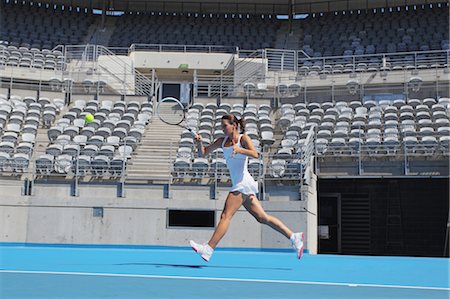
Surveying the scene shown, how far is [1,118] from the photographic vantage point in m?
18.3

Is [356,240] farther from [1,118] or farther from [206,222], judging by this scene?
[1,118]

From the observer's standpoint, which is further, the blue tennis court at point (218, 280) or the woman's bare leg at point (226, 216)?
the woman's bare leg at point (226, 216)

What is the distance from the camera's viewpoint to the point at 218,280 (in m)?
5.75

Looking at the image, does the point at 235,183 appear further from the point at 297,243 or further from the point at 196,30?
the point at 196,30

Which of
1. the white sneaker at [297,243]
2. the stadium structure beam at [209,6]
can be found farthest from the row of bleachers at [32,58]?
the white sneaker at [297,243]

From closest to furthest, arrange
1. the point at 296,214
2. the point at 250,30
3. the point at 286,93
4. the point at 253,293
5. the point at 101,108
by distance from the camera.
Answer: the point at 253,293 → the point at 296,214 → the point at 101,108 → the point at 286,93 → the point at 250,30

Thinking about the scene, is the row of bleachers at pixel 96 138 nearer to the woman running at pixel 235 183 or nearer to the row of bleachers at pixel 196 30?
the woman running at pixel 235 183

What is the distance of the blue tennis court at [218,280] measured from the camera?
4.75 meters

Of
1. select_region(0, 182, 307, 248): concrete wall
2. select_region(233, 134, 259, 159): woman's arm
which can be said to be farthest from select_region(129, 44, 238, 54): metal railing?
select_region(233, 134, 259, 159): woman's arm

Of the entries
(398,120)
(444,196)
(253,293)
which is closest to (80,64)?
(398,120)

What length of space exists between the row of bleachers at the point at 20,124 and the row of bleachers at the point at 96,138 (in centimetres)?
58

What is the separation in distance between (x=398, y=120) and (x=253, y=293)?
1469 centimetres

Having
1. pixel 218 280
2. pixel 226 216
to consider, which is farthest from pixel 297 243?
pixel 218 280

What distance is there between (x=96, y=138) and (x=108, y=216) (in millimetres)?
3492
